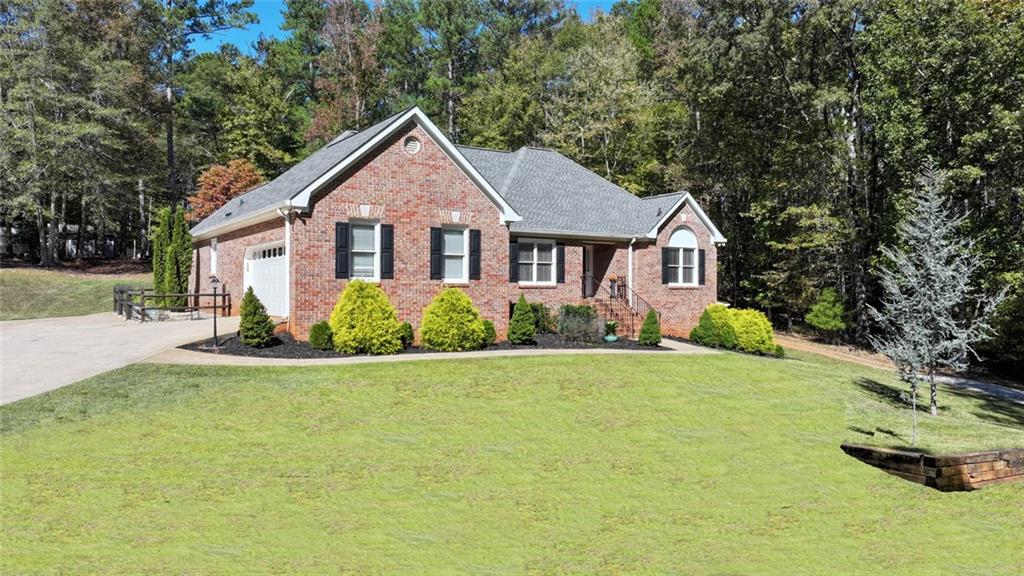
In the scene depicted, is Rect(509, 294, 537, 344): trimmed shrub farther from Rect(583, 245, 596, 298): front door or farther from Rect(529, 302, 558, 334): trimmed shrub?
Rect(583, 245, 596, 298): front door

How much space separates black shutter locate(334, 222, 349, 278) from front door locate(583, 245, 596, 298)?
32.8ft

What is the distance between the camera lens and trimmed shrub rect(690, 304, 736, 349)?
21.3 metres

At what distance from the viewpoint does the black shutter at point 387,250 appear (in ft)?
56.7

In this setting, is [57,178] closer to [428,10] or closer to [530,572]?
[428,10]

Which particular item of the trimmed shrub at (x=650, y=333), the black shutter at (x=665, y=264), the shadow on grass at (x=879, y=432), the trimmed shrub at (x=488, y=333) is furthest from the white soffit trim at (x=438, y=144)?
the shadow on grass at (x=879, y=432)

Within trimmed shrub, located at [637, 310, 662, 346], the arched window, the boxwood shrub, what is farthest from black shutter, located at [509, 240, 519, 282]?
the boxwood shrub

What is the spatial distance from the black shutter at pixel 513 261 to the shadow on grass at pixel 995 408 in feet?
44.0

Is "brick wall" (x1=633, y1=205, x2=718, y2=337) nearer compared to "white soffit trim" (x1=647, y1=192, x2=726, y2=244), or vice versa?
"white soffit trim" (x1=647, y1=192, x2=726, y2=244)

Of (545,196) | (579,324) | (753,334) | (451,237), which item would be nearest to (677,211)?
(545,196)

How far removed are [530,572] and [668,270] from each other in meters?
20.0

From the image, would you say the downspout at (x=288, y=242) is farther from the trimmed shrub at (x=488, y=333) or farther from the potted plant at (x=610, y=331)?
the potted plant at (x=610, y=331)

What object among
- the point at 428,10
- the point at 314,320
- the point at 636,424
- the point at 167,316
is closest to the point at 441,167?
the point at 314,320

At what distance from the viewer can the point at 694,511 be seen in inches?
286

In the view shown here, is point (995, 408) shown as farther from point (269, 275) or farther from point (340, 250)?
point (269, 275)
